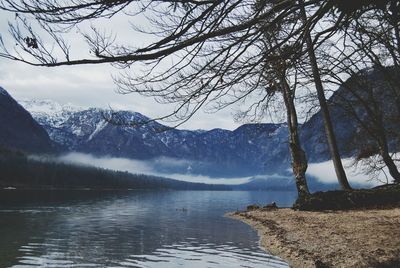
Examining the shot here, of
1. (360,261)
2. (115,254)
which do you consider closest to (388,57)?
(360,261)

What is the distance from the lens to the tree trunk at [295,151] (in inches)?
948

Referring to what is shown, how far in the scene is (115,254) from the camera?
56.7 feet

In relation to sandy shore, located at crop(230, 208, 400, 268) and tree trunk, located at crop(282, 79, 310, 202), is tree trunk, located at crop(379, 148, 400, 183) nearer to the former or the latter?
tree trunk, located at crop(282, 79, 310, 202)

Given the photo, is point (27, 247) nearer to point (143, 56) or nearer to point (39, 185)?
point (143, 56)

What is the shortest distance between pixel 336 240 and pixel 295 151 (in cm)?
1099

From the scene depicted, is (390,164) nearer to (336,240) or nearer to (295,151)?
(295,151)

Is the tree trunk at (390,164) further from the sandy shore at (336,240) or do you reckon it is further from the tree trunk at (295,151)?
the sandy shore at (336,240)

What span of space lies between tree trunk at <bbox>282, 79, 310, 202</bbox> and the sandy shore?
313cm

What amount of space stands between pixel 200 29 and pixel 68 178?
647ft

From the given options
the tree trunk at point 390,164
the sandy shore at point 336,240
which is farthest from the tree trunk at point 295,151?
the tree trunk at point 390,164

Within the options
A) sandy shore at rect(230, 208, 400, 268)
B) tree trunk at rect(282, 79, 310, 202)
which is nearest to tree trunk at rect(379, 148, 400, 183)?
tree trunk at rect(282, 79, 310, 202)

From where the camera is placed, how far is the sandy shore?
1063 centimetres

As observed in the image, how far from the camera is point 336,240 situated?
13.5 metres

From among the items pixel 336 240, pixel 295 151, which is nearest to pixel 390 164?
pixel 295 151
